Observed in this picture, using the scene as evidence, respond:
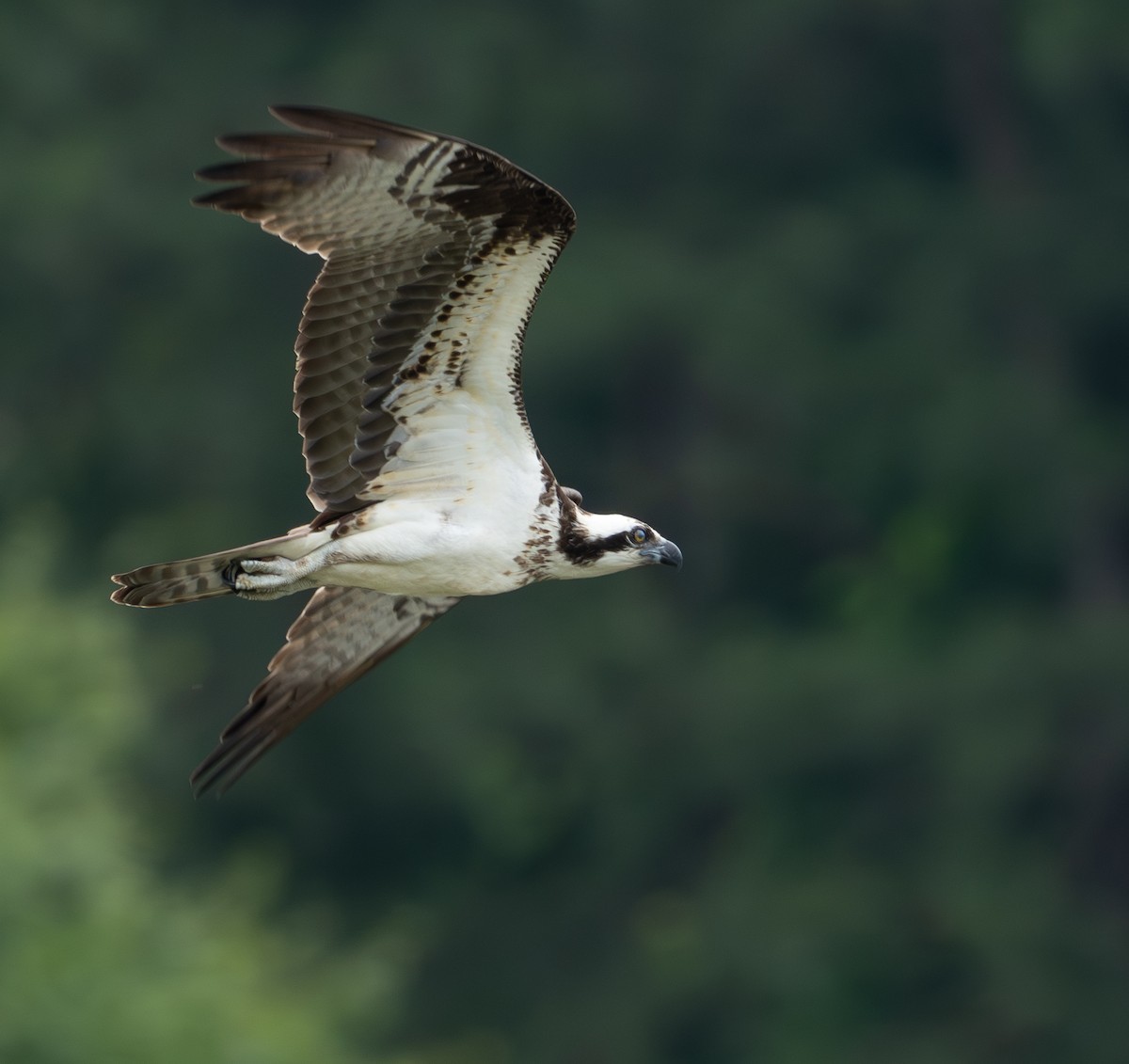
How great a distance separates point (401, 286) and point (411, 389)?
1.29 feet

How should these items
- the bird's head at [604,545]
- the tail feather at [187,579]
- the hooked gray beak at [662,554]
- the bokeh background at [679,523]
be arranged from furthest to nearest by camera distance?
the bokeh background at [679,523] < the hooked gray beak at [662,554] < the bird's head at [604,545] < the tail feather at [187,579]

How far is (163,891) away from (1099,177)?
14.6 meters

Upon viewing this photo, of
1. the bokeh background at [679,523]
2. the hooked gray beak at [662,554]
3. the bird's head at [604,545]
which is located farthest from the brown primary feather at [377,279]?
the bokeh background at [679,523]

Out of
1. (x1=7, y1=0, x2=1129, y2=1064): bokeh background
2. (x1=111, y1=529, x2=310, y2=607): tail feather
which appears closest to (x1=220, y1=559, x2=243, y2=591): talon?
(x1=111, y1=529, x2=310, y2=607): tail feather

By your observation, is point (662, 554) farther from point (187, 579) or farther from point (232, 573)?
point (187, 579)

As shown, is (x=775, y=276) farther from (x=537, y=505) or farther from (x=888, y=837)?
(x=537, y=505)

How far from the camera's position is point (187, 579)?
26.2 feet

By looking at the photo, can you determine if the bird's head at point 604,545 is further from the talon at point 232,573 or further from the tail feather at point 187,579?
the talon at point 232,573

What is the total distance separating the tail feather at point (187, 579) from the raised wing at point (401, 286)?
34 centimetres

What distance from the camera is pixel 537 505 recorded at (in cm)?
812

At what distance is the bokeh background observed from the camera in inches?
942

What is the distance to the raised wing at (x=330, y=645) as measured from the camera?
8883 mm

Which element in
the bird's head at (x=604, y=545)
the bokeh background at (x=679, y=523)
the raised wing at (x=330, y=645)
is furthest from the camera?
the bokeh background at (x=679, y=523)

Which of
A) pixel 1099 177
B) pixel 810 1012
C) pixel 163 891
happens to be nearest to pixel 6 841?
pixel 163 891
